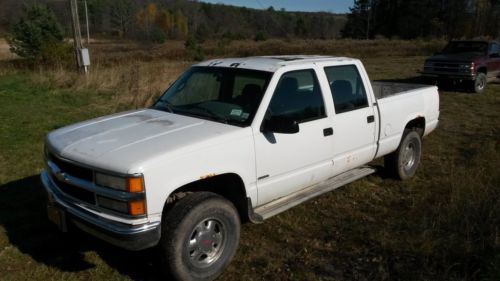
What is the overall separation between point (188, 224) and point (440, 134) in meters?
7.05

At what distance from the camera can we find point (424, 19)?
213ft

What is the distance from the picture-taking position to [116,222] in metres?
3.11

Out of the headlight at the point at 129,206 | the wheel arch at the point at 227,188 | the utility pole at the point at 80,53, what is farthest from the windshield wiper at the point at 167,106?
the utility pole at the point at 80,53

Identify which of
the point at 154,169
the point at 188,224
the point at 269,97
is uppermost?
the point at 269,97

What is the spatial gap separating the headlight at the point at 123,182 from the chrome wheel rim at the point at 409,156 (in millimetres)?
4077

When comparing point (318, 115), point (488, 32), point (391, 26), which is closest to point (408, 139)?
point (318, 115)

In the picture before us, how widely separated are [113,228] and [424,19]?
7019cm

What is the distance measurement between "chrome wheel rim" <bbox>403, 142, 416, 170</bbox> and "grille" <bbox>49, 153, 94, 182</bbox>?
4.24 metres

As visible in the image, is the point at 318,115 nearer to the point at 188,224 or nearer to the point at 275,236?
the point at 275,236

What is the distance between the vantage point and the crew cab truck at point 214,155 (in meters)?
3.15

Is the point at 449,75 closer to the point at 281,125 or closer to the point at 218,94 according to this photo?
the point at 218,94

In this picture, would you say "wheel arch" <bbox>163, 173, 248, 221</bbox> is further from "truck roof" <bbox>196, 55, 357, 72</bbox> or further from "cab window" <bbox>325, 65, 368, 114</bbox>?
"cab window" <bbox>325, 65, 368, 114</bbox>

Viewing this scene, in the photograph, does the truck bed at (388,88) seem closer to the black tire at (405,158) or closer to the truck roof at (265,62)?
the black tire at (405,158)

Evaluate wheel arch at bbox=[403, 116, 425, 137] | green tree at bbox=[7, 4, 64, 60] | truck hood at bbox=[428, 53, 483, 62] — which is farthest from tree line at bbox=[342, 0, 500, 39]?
wheel arch at bbox=[403, 116, 425, 137]
